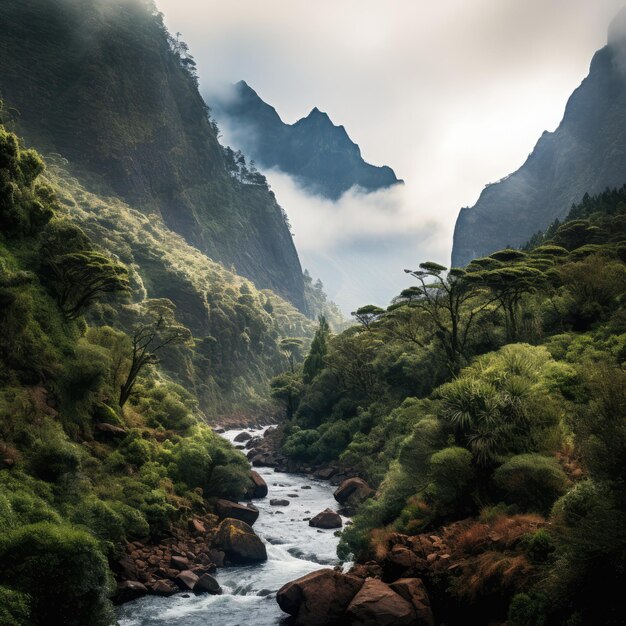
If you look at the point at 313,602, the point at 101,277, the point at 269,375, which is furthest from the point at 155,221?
the point at 313,602

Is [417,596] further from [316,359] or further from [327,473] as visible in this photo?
[316,359]

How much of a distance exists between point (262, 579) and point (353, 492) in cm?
1581

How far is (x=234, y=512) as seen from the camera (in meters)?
34.4

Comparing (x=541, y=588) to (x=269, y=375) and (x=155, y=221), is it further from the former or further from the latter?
(x=155, y=221)

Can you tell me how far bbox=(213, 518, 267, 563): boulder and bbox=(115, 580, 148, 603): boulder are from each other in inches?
256

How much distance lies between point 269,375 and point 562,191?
124 metres

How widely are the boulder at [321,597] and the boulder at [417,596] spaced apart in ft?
6.49

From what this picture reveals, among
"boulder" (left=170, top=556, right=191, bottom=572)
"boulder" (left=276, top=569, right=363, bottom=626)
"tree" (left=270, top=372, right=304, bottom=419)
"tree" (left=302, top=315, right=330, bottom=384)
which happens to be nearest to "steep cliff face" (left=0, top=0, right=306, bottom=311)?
"tree" (left=270, top=372, right=304, bottom=419)

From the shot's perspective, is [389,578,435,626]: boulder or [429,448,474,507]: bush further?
[429,448,474,507]: bush

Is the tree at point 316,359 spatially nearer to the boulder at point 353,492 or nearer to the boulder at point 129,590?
the boulder at point 353,492

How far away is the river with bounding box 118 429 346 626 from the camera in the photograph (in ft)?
67.4

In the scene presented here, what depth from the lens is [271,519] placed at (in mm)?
37125

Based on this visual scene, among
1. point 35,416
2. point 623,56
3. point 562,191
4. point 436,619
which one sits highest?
point 623,56

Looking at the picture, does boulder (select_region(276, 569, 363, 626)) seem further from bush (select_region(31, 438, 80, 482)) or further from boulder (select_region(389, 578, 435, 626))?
bush (select_region(31, 438, 80, 482))
